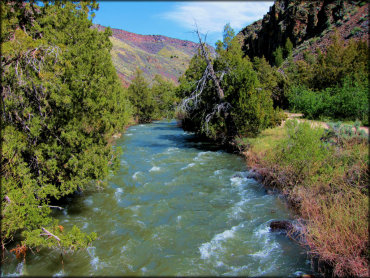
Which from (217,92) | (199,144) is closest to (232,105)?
(217,92)

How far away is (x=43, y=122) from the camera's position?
765 centimetres

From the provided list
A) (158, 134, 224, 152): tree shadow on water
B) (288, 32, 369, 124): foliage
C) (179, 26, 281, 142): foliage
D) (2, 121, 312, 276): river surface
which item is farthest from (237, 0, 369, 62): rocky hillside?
(2, 121, 312, 276): river surface

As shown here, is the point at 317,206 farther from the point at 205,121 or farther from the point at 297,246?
the point at 205,121

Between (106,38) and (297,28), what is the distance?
67.3m

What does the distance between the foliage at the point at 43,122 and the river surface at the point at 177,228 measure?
2.17 ft

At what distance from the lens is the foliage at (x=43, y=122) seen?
619cm

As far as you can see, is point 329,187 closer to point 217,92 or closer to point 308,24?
point 217,92

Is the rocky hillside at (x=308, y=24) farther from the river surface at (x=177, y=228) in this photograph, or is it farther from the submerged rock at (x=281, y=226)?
the submerged rock at (x=281, y=226)

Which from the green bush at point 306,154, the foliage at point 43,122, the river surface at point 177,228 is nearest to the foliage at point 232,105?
the river surface at point 177,228

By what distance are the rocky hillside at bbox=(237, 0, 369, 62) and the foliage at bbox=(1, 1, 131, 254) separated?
119ft

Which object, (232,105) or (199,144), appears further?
(199,144)

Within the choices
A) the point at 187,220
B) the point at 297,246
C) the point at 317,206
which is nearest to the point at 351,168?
the point at 317,206

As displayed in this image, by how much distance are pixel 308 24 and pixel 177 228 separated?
74296 mm

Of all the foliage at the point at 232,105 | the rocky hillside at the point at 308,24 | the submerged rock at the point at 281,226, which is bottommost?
the submerged rock at the point at 281,226
